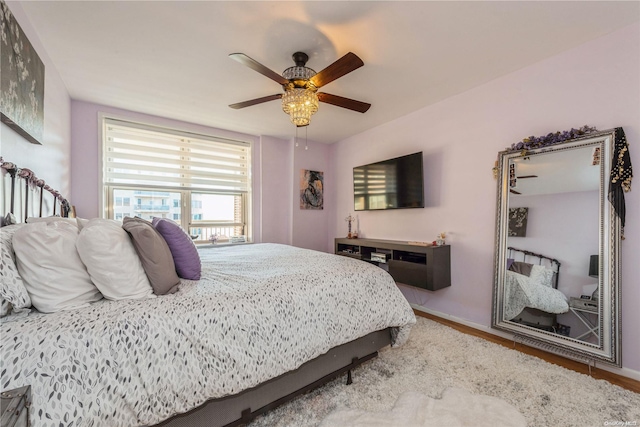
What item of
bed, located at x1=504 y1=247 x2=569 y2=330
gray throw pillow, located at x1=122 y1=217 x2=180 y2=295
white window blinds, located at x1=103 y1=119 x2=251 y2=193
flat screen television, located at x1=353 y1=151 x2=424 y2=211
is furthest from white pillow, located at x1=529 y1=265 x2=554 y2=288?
white window blinds, located at x1=103 y1=119 x2=251 y2=193

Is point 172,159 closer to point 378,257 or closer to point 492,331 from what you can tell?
point 378,257

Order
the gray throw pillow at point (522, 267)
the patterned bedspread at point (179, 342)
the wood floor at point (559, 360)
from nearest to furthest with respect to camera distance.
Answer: the patterned bedspread at point (179, 342), the wood floor at point (559, 360), the gray throw pillow at point (522, 267)

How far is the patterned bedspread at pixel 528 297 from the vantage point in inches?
90.0

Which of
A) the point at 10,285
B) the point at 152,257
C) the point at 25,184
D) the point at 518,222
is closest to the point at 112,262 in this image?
the point at 152,257

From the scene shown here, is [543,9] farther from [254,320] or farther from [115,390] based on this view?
[115,390]

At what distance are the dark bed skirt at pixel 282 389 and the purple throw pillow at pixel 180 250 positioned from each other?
698 millimetres

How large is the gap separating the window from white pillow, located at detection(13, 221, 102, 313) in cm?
270

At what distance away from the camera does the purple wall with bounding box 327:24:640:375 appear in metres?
1.95

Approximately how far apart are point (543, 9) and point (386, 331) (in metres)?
2.49

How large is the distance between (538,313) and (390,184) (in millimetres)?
2047

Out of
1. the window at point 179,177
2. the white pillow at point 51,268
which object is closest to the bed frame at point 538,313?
the white pillow at point 51,268

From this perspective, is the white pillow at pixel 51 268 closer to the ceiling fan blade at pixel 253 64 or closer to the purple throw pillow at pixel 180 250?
the purple throw pillow at pixel 180 250

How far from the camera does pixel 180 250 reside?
5.22ft

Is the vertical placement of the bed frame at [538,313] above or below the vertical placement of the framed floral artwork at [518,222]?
below
